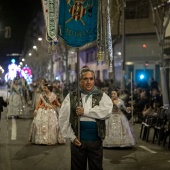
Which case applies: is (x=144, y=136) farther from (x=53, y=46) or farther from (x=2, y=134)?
(x=53, y=46)

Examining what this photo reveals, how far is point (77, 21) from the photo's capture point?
20.2ft

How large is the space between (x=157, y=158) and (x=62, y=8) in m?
4.65

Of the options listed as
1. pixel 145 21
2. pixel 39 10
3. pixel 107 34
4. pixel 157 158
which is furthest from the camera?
pixel 39 10

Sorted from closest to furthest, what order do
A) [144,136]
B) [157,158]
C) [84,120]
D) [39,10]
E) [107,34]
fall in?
[84,120] → [107,34] → [157,158] → [144,136] → [39,10]

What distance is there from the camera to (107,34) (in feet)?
22.1

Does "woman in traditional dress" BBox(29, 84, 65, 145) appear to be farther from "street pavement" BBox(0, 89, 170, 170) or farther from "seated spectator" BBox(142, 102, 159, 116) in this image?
"seated spectator" BBox(142, 102, 159, 116)

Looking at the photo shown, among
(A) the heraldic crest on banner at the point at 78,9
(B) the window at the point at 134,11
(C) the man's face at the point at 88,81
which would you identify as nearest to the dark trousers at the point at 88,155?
(C) the man's face at the point at 88,81

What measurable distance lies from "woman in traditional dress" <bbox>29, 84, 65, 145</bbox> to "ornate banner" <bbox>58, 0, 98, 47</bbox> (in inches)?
201

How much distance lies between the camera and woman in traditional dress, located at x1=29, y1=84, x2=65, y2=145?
10898mm

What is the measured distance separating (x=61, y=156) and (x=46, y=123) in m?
1.85

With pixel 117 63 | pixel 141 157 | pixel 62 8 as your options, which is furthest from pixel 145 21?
pixel 62 8

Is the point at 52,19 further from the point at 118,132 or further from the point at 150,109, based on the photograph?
the point at 150,109

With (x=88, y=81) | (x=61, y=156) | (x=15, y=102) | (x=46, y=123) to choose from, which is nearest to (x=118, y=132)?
(x=61, y=156)

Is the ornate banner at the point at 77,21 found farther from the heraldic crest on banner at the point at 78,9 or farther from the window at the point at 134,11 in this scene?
the window at the point at 134,11
